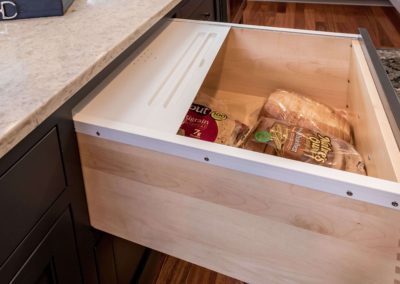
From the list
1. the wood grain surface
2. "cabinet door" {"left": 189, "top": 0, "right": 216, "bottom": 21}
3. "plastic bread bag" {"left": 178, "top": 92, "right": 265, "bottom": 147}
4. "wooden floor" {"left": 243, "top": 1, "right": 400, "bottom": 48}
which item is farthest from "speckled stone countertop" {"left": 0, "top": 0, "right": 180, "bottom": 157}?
"wooden floor" {"left": 243, "top": 1, "right": 400, "bottom": 48}

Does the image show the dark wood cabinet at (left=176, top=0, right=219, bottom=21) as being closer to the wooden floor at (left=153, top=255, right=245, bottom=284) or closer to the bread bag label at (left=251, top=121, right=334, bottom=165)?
the bread bag label at (left=251, top=121, right=334, bottom=165)

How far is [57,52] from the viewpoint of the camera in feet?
2.24

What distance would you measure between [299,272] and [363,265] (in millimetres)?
109

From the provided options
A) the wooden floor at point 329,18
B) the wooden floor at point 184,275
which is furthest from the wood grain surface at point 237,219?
the wooden floor at point 329,18

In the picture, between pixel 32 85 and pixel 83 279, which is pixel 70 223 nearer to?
pixel 83 279

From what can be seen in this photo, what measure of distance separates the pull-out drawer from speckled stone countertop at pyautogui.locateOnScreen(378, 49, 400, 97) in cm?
99

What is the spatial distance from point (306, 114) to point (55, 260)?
728 mm

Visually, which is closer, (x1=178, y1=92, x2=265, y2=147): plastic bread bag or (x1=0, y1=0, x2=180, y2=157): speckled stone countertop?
(x1=0, y1=0, x2=180, y2=157): speckled stone countertop

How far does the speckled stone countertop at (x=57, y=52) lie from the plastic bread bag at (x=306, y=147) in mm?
374

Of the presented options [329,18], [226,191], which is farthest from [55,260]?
[329,18]

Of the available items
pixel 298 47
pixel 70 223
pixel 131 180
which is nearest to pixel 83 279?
pixel 70 223

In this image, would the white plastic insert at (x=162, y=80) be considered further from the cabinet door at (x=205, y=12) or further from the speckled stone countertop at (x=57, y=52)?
the cabinet door at (x=205, y=12)

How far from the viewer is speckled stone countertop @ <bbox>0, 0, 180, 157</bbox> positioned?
20.5 inches

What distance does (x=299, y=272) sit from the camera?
63 cm
